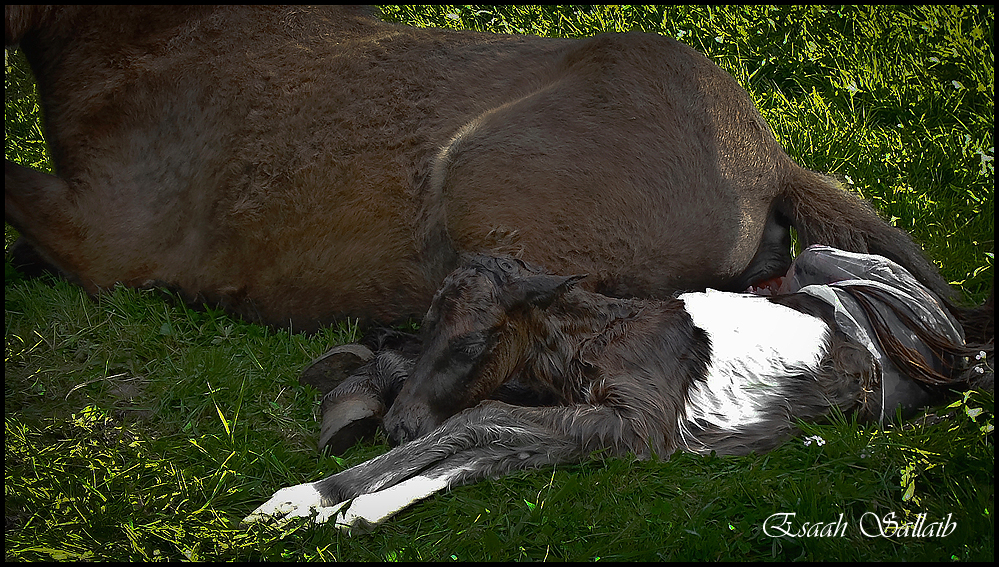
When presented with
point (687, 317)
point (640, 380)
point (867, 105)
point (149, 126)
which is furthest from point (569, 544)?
point (867, 105)

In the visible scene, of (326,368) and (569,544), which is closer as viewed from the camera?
(569,544)

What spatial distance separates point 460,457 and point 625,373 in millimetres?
531

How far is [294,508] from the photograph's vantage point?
200cm

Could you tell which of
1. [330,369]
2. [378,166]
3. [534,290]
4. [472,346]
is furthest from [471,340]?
[378,166]

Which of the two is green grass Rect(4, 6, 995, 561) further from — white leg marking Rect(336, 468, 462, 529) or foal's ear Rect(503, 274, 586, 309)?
foal's ear Rect(503, 274, 586, 309)

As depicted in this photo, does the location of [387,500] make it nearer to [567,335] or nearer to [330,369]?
[567,335]

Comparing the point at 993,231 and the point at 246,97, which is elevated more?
the point at 246,97

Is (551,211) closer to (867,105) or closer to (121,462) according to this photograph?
(121,462)

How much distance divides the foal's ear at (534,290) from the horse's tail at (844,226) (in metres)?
1.15

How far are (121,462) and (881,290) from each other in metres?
2.42

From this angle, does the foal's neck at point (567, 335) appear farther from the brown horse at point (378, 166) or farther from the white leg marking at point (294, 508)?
the white leg marking at point (294, 508)

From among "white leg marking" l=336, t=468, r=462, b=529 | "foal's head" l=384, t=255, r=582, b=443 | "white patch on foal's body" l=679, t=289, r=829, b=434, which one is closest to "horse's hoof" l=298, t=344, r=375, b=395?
"foal's head" l=384, t=255, r=582, b=443

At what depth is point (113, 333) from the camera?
10.3 ft

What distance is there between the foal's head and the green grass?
0.21 meters
